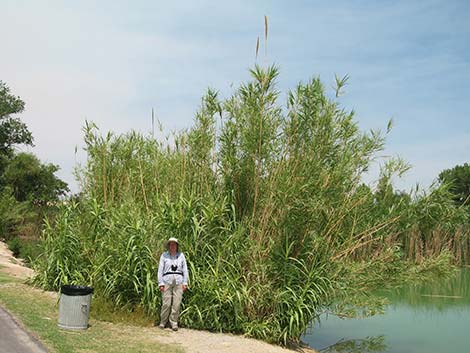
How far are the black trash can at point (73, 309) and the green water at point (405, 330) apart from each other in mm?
4951

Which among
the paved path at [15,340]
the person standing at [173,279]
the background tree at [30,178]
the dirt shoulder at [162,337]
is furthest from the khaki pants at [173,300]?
the background tree at [30,178]

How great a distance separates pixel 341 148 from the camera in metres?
9.82

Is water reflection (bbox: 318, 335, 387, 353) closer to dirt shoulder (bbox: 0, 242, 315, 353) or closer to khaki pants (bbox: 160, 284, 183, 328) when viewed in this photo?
dirt shoulder (bbox: 0, 242, 315, 353)

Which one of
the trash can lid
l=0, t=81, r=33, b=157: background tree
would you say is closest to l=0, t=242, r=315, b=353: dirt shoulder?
the trash can lid

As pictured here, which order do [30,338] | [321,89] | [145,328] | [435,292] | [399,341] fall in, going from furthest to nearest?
[435,292], [399,341], [321,89], [145,328], [30,338]

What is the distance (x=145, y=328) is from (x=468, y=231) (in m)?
30.6

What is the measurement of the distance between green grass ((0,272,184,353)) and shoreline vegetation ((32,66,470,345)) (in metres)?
0.74

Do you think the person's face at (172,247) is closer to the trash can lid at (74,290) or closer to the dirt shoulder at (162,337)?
the dirt shoulder at (162,337)

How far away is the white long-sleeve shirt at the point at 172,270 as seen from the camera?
8.28 m

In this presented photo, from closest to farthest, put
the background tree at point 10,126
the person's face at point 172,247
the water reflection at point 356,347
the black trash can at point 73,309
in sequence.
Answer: the black trash can at point 73,309, the person's face at point 172,247, the water reflection at point 356,347, the background tree at point 10,126

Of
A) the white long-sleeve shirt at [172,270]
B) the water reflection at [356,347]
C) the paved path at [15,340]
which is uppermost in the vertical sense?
the white long-sleeve shirt at [172,270]

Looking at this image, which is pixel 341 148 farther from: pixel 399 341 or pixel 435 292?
pixel 435 292

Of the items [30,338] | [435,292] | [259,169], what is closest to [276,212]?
[259,169]

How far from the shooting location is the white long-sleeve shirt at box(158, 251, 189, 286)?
828 cm
